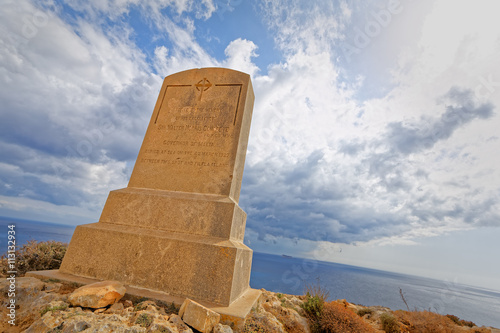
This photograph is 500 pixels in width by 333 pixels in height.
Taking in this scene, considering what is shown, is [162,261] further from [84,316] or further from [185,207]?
[84,316]

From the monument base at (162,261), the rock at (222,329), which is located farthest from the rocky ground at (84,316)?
the monument base at (162,261)

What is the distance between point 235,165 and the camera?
168 inches

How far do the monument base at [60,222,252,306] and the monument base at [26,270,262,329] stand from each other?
8cm

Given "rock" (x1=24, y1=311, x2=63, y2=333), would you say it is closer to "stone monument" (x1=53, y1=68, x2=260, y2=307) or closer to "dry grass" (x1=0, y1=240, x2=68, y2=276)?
"stone monument" (x1=53, y1=68, x2=260, y2=307)

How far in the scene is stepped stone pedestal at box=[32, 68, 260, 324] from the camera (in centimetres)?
324

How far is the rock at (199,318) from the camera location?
239cm

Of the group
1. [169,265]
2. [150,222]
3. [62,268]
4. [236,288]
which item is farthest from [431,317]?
[62,268]

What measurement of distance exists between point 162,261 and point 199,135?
2.51 m

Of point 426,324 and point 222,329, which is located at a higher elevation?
point 222,329

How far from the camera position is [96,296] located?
2531 mm

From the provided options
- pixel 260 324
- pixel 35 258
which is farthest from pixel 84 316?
pixel 35 258

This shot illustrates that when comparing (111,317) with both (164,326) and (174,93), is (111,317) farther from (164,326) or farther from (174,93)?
(174,93)

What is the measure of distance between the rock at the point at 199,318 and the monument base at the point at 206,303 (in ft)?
0.78

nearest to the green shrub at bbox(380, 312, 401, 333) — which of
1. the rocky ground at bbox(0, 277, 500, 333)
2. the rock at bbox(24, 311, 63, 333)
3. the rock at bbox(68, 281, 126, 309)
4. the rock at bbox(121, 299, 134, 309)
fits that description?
the rocky ground at bbox(0, 277, 500, 333)
